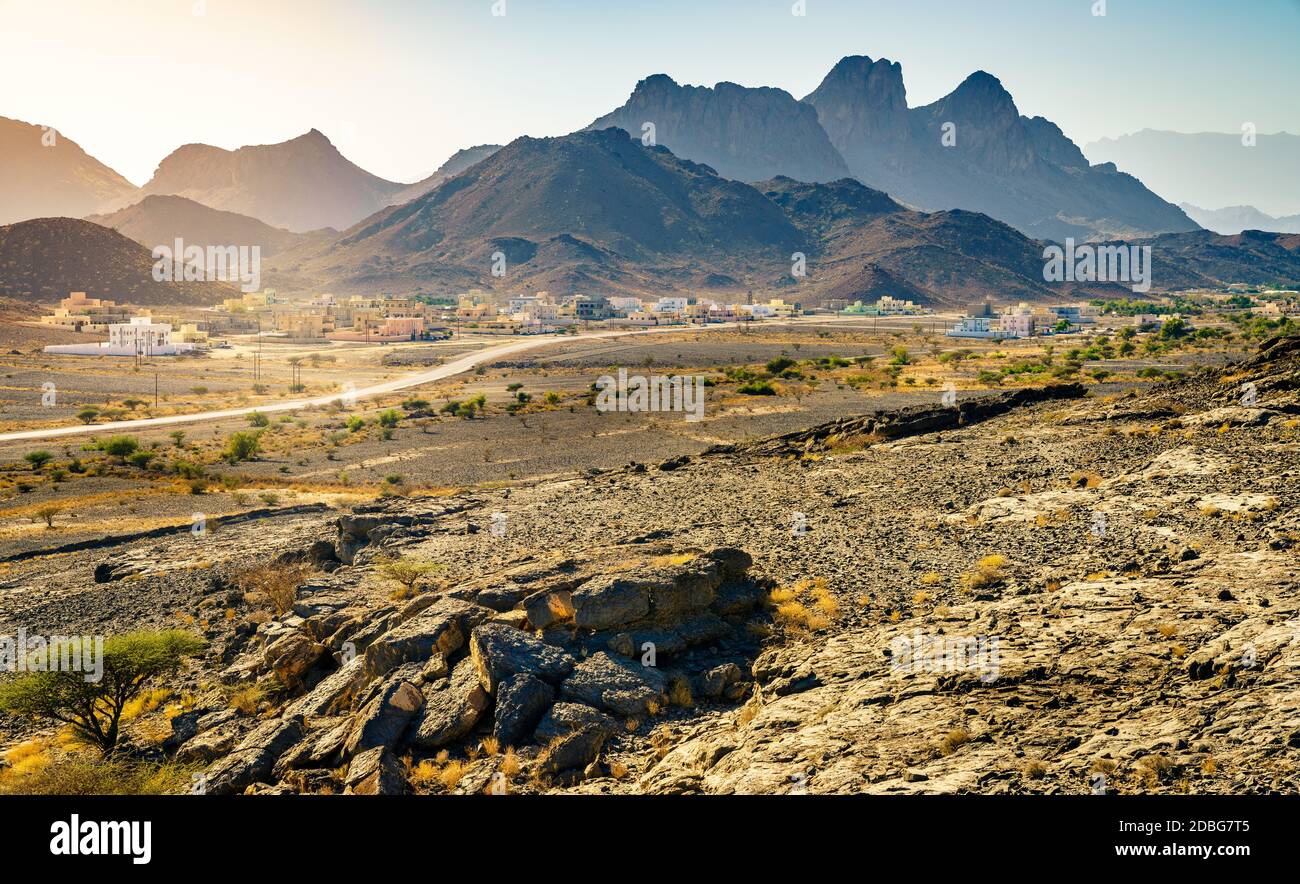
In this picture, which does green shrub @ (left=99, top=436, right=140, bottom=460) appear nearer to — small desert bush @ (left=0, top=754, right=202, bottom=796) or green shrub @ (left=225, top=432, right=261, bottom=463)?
green shrub @ (left=225, top=432, right=261, bottom=463)

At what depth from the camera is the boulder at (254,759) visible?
10.4 metres

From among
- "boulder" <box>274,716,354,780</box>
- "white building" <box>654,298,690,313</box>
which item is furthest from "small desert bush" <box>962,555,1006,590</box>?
"white building" <box>654,298,690,313</box>

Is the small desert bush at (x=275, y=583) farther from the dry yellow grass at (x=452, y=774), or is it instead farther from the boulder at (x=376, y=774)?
the dry yellow grass at (x=452, y=774)

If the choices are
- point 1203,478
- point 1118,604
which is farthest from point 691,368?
point 1118,604

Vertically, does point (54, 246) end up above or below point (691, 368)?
above

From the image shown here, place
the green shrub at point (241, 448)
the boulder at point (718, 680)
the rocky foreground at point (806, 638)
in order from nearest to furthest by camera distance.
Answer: the rocky foreground at point (806, 638), the boulder at point (718, 680), the green shrub at point (241, 448)

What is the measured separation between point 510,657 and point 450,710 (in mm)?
983

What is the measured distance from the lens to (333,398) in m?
69.8

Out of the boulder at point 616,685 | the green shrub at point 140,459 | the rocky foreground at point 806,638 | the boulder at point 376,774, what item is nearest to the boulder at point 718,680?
the rocky foreground at point 806,638

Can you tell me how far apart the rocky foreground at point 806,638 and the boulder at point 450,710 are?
0.04m

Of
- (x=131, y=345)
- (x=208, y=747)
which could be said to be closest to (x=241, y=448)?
(x=208, y=747)

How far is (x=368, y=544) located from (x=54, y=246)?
200 meters

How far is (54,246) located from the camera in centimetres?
17525
